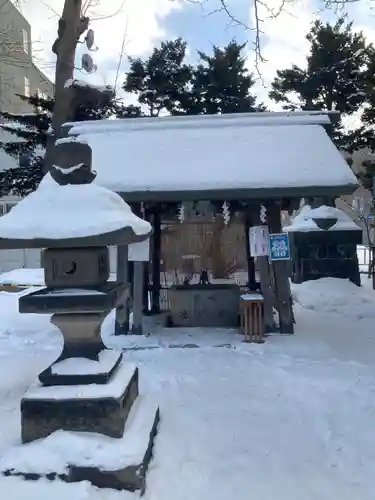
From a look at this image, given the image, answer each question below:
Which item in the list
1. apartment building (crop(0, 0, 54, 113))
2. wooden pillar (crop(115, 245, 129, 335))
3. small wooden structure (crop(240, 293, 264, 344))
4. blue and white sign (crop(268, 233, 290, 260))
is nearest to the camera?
small wooden structure (crop(240, 293, 264, 344))

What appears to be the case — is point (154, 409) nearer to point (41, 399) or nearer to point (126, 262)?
point (41, 399)

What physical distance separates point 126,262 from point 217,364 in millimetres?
2559

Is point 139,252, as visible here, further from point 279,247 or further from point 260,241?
point 279,247

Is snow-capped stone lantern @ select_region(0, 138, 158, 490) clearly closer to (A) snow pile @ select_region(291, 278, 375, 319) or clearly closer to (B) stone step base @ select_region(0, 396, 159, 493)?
(B) stone step base @ select_region(0, 396, 159, 493)

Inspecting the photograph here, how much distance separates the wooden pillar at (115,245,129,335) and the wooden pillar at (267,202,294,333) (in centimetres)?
249

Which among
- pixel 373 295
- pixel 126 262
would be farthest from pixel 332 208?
pixel 126 262

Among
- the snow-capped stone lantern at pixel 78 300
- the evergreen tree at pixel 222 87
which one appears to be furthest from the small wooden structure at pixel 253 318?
the evergreen tree at pixel 222 87

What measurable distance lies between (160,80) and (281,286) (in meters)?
12.0

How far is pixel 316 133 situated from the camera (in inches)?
350

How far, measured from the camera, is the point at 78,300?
4.04 m

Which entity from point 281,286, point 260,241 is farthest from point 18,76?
point 281,286

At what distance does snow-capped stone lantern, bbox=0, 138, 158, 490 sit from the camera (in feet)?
12.6

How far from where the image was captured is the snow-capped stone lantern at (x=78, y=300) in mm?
3848

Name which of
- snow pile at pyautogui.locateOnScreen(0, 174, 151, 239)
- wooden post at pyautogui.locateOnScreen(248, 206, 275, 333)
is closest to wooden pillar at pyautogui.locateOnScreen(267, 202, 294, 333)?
wooden post at pyautogui.locateOnScreen(248, 206, 275, 333)
